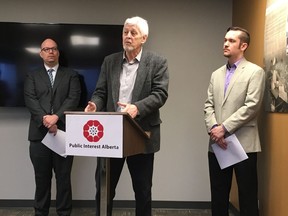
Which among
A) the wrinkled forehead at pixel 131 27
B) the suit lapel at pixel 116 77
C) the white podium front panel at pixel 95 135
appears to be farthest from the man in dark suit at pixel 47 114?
the white podium front panel at pixel 95 135

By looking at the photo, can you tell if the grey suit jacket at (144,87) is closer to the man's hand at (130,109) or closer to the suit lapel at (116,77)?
the suit lapel at (116,77)

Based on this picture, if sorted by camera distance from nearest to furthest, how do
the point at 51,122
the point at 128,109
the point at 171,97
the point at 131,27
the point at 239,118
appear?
1. the point at 128,109
2. the point at 131,27
3. the point at 239,118
4. the point at 51,122
5. the point at 171,97

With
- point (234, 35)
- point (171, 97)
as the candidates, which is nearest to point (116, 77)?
point (234, 35)

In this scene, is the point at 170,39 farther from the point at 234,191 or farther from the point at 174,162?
the point at 234,191

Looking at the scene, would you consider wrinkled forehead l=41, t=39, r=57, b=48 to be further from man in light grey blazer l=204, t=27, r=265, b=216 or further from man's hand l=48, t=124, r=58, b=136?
man in light grey blazer l=204, t=27, r=265, b=216

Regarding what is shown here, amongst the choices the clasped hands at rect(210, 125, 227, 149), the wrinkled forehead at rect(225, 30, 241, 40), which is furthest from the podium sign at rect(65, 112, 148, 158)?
the wrinkled forehead at rect(225, 30, 241, 40)

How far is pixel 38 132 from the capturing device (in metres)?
3.17

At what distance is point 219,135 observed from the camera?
254 centimetres

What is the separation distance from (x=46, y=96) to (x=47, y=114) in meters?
0.18

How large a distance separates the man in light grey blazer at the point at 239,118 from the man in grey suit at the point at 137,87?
0.62m

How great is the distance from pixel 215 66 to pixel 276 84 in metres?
1.28

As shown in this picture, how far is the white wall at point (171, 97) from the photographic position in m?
3.71

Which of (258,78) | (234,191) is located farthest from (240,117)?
(234,191)

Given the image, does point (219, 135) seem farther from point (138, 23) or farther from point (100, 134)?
point (100, 134)
